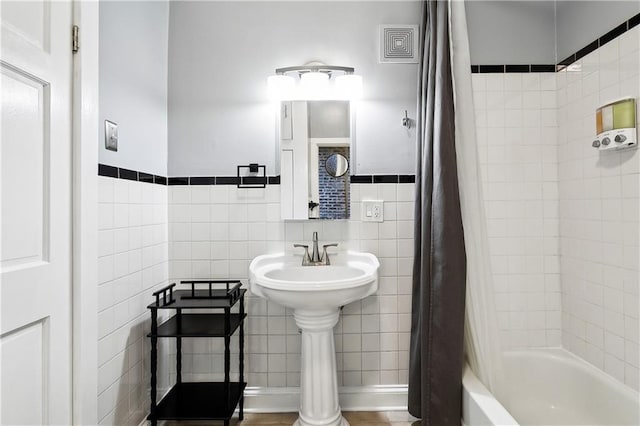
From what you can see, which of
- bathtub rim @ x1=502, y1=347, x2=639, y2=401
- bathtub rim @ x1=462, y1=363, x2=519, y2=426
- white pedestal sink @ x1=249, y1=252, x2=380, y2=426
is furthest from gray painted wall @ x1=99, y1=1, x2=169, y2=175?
bathtub rim @ x1=502, y1=347, x2=639, y2=401

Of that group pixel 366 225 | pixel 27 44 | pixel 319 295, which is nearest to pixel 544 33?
pixel 366 225

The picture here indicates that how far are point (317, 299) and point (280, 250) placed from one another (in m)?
0.54

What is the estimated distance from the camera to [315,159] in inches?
74.7

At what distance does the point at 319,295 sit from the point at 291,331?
1.96 ft

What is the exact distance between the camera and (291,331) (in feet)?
6.36

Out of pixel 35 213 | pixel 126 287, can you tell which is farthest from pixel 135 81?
pixel 126 287

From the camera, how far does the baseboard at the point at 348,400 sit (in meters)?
1.91

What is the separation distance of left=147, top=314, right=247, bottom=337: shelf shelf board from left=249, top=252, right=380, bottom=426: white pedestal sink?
25cm

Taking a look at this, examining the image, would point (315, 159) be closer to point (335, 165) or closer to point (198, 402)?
point (335, 165)

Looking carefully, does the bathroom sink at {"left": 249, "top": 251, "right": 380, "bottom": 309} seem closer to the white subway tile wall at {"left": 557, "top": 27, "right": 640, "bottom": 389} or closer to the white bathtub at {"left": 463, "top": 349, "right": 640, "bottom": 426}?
the white bathtub at {"left": 463, "top": 349, "right": 640, "bottom": 426}

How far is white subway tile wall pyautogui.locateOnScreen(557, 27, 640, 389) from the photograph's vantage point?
1.44m

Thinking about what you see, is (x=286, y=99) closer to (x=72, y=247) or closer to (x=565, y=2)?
(x=72, y=247)

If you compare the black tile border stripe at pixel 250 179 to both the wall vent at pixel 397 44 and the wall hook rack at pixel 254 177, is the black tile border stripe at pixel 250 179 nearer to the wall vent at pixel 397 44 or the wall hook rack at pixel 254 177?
the wall hook rack at pixel 254 177

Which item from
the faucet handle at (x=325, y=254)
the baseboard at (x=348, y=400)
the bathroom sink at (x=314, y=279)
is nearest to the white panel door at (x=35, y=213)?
the bathroom sink at (x=314, y=279)
